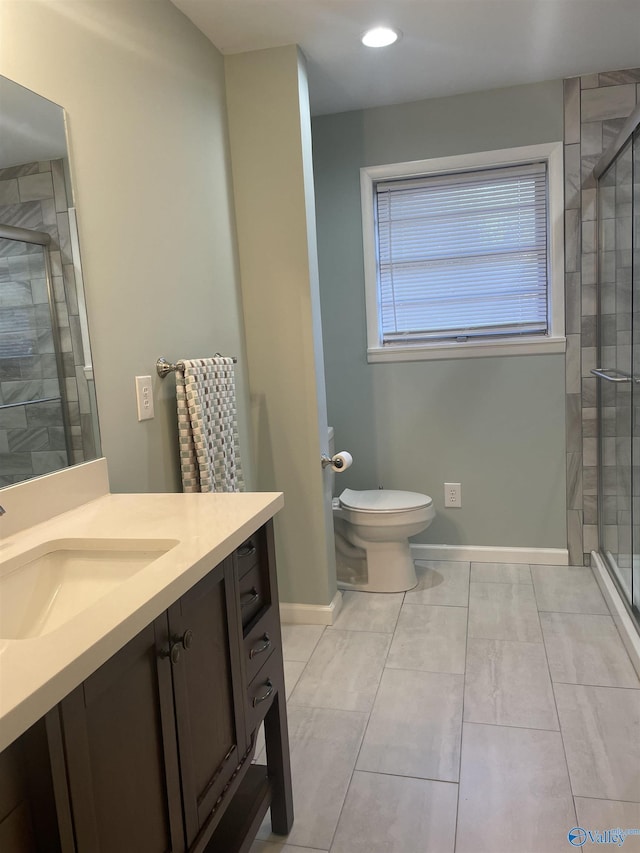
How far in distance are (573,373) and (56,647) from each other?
2.84 m

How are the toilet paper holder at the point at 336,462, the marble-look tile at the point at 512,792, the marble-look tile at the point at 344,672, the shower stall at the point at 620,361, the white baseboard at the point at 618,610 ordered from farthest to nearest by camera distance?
the toilet paper holder at the point at 336,462
the shower stall at the point at 620,361
the white baseboard at the point at 618,610
the marble-look tile at the point at 344,672
the marble-look tile at the point at 512,792

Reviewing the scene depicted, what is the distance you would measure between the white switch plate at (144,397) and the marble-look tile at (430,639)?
1.30m

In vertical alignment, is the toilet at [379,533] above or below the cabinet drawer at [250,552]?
below

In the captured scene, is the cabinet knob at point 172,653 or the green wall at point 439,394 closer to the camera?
the cabinet knob at point 172,653

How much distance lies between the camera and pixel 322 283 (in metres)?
3.33

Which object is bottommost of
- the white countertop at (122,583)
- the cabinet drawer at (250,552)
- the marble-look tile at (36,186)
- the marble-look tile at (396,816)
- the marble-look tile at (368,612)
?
the marble-look tile at (396,816)

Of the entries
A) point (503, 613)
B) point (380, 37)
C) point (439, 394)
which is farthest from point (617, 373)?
point (380, 37)

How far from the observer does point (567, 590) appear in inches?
114

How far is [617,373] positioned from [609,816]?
1695 mm

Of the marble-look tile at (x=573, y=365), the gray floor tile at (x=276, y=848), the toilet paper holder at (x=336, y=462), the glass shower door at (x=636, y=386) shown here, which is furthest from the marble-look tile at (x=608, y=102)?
the gray floor tile at (x=276, y=848)

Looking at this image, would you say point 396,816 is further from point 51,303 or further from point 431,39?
point 431,39

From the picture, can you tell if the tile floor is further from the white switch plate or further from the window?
the window

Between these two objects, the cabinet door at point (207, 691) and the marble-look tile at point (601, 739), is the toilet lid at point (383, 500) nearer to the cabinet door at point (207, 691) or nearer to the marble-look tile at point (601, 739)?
the marble-look tile at point (601, 739)

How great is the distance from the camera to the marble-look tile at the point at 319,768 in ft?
5.16
